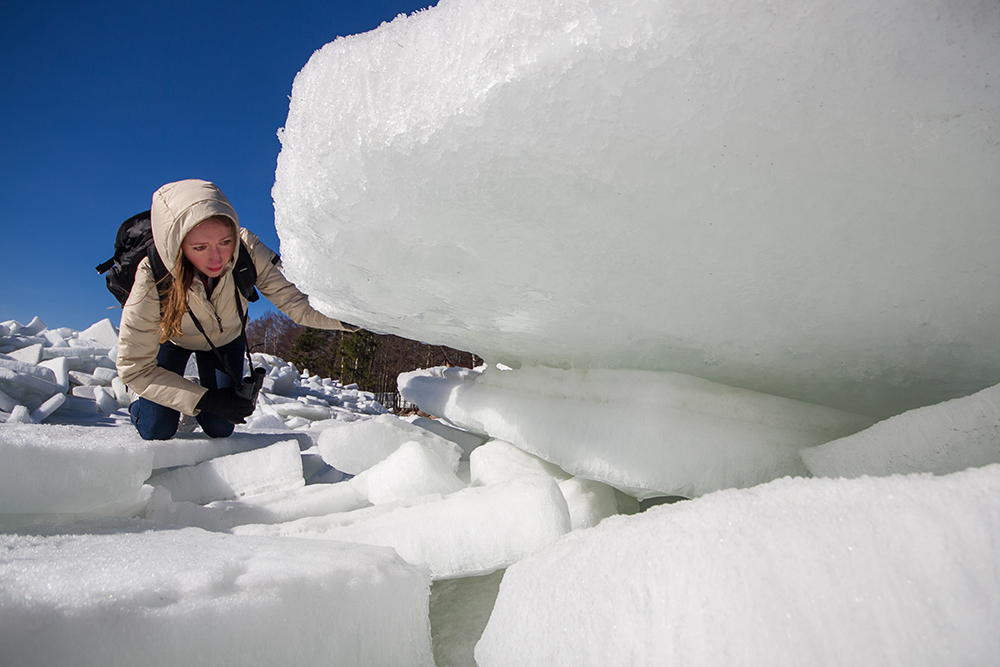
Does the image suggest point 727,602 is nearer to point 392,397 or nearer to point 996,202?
point 996,202

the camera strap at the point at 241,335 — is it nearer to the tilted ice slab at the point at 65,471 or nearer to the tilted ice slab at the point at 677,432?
the tilted ice slab at the point at 65,471

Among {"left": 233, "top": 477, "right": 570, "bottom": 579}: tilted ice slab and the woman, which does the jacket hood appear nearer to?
the woman

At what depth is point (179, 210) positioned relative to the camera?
1754mm

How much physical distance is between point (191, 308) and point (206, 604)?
188 cm

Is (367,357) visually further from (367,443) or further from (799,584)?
(799,584)

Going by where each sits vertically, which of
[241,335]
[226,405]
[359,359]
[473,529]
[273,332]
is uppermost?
[273,332]

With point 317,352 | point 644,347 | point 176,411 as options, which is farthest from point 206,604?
point 317,352

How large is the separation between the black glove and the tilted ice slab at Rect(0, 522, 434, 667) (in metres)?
1.38

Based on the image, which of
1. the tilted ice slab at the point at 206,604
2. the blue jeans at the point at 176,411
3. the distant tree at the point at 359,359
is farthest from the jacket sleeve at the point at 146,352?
the distant tree at the point at 359,359

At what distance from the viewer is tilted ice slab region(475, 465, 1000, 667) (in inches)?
17.6

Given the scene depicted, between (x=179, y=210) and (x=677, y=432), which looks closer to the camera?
(x=677, y=432)

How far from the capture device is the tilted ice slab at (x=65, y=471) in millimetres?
1114

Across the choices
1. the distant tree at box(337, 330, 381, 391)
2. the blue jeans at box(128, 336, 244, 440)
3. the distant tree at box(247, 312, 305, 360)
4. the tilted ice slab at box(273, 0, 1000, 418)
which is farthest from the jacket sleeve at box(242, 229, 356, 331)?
the distant tree at box(247, 312, 305, 360)

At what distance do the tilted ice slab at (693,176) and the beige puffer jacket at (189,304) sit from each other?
0.82m
